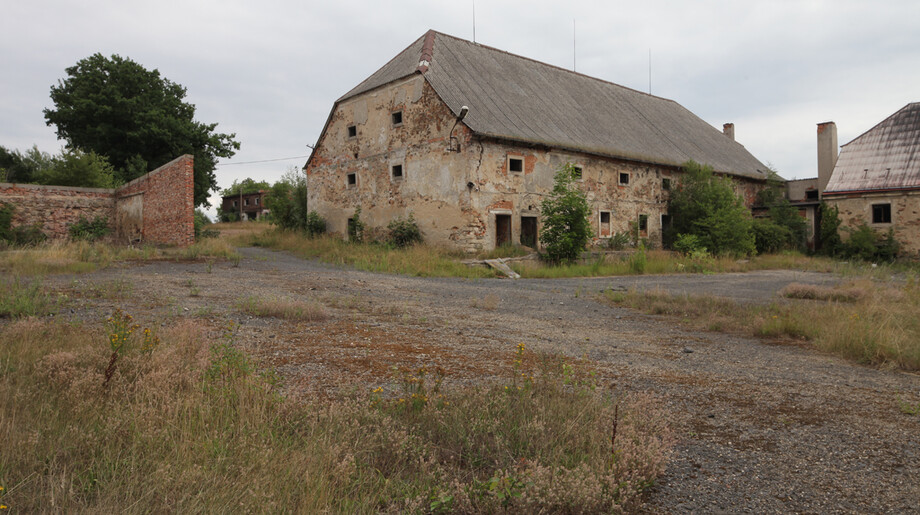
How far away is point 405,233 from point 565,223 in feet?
18.4

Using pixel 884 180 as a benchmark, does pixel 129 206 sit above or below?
below

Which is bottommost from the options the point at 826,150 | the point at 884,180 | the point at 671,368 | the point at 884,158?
the point at 671,368

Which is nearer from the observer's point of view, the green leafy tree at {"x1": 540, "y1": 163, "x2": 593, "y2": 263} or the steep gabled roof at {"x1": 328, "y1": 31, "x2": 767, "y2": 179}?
the green leafy tree at {"x1": 540, "y1": 163, "x2": 593, "y2": 263}

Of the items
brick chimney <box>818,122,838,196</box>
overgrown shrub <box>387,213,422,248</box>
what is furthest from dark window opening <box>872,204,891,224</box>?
overgrown shrub <box>387,213,422,248</box>

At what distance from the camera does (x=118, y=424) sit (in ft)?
8.87

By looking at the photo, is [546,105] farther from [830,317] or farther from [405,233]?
[830,317]

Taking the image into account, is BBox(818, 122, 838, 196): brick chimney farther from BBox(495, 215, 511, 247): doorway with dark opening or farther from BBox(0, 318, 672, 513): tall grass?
BBox(0, 318, 672, 513): tall grass

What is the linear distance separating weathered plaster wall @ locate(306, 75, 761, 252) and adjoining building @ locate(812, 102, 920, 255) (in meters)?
8.61

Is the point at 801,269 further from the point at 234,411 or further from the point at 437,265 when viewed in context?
the point at 234,411

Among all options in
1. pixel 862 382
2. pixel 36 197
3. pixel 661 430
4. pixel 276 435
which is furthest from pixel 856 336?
pixel 36 197

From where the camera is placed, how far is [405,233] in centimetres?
1847

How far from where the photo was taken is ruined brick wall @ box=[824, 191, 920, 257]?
72.8 ft

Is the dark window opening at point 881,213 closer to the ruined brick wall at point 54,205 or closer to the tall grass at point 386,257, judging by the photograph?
the tall grass at point 386,257

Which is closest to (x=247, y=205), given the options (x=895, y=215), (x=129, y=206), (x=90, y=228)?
(x=90, y=228)
